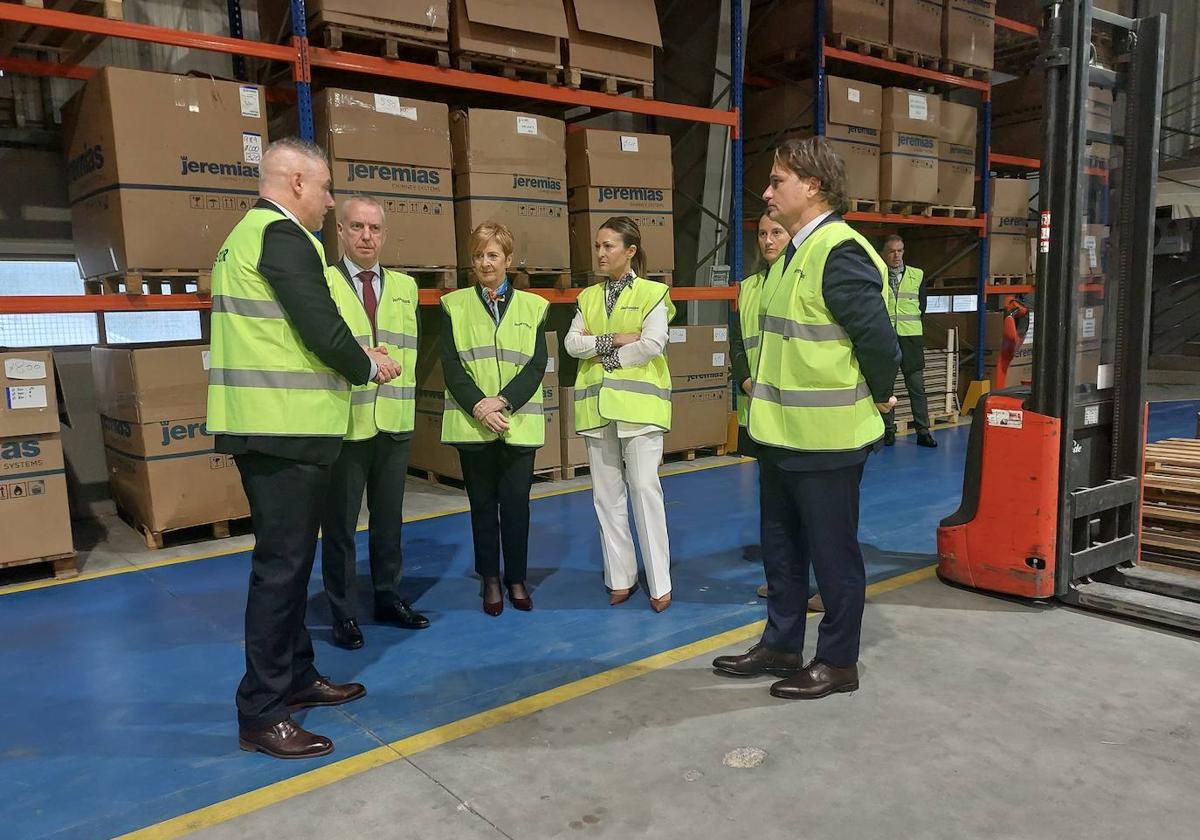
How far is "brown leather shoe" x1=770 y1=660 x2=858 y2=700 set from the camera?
3.45 meters

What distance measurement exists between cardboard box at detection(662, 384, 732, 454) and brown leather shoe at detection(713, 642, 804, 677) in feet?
16.1

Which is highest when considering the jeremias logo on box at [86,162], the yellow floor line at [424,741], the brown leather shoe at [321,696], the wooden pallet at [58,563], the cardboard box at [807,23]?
the cardboard box at [807,23]

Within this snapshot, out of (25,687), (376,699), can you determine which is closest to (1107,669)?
(376,699)

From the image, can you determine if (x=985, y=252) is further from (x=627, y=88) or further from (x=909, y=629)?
(x=909, y=629)

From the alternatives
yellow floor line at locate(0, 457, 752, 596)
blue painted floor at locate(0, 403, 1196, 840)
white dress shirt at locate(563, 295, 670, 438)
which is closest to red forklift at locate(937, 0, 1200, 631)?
blue painted floor at locate(0, 403, 1196, 840)

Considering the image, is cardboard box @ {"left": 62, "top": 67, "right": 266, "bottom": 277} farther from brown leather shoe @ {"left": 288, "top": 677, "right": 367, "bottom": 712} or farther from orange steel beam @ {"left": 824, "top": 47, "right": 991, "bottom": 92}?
orange steel beam @ {"left": 824, "top": 47, "right": 991, "bottom": 92}

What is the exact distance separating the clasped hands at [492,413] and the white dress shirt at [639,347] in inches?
18.5

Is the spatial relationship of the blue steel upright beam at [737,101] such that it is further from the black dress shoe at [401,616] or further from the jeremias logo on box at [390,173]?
the black dress shoe at [401,616]

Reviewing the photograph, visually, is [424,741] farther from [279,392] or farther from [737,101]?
[737,101]

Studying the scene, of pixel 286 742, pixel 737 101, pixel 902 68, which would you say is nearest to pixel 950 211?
pixel 902 68

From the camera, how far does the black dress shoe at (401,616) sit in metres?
4.39

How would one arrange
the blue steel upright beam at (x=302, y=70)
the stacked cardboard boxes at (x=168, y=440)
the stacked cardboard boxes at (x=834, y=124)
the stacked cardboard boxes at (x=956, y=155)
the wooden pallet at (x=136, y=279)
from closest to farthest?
Answer: 1. the wooden pallet at (x=136, y=279)
2. the stacked cardboard boxes at (x=168, y=440)
3. the blue steel upright beam at (x=302, y=70)
4. the stacked cardboard boxes at (x=834, y=124)
5. the stacked cardboard boxes at (x=956, y=155)

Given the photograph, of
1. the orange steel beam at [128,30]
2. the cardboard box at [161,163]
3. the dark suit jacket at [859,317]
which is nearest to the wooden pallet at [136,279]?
the cardboard box at [161,163]

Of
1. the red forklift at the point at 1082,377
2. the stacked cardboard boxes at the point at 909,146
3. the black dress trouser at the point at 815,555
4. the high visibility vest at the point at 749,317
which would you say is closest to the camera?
the black dress trouser at the point at 815,555
